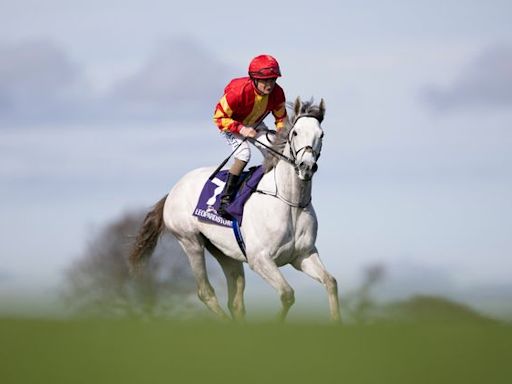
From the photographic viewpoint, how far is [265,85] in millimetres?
10883

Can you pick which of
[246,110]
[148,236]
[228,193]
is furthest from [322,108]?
[148,236]

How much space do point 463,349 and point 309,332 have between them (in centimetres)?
97

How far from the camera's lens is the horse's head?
9.88 meters

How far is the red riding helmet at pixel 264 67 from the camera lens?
10703 mm

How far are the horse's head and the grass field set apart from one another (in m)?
3.09

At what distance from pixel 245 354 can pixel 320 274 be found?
4.55 metres

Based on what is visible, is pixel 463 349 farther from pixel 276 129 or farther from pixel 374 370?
pixel 276 129

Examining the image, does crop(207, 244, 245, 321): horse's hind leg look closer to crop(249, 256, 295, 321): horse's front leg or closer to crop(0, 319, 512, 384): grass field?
crop(249, 256, 295, 321): horse's front leg

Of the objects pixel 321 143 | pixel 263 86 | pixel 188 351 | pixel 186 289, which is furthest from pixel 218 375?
pixel 186 289

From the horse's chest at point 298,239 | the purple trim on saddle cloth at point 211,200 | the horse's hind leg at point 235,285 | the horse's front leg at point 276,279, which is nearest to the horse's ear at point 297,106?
the horse's chest at point 298,239

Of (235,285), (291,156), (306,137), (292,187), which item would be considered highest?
(306,137)

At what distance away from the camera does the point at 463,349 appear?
6.36 metres

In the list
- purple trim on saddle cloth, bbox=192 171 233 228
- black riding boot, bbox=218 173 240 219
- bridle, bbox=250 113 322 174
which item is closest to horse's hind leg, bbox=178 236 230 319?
purple trim on saddle cloth, bbox=192 171 233 228

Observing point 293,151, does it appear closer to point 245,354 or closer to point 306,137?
point 306,137
